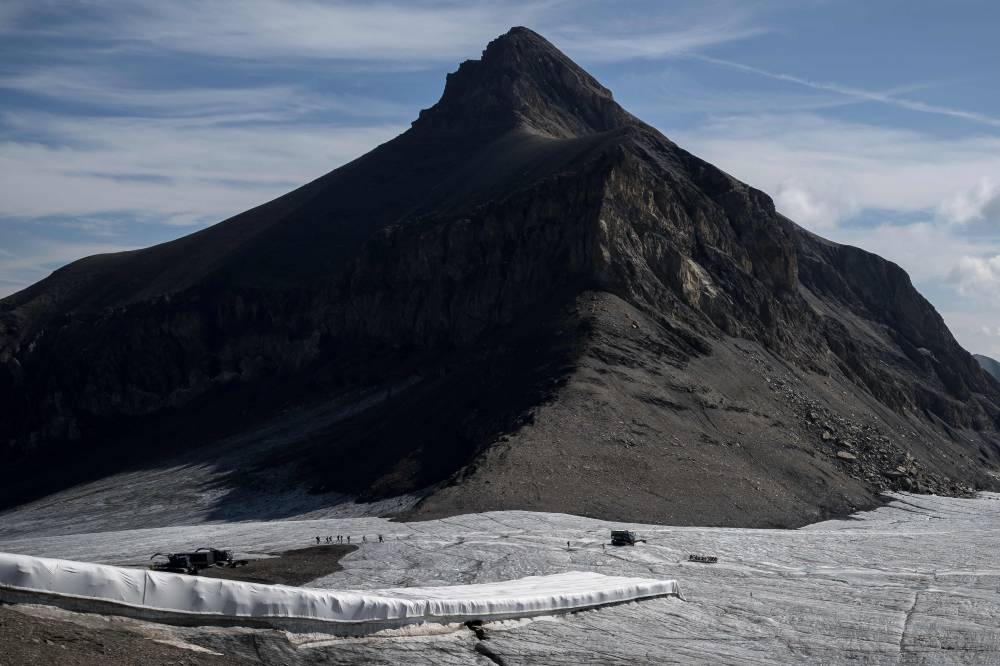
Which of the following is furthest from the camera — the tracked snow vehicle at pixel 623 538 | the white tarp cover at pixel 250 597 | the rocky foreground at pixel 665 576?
the tracked snow vehicle at pixel 623 538

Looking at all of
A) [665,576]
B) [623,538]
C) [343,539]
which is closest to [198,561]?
[343,539]

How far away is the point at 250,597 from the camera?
17.9 m

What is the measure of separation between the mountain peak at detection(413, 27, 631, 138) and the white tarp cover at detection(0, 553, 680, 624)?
4927 inches

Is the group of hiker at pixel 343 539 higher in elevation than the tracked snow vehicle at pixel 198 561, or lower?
lower

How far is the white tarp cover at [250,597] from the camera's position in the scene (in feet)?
54.4

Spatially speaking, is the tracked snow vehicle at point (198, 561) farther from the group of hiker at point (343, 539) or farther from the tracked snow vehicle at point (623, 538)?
the tracked snow vehicle at point (623, 538)

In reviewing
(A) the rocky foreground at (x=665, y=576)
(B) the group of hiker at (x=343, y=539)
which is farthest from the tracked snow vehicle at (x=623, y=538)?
(B) the group of hiker at (x=343, y=539)

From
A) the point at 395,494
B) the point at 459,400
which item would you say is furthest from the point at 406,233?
the point at 395,494

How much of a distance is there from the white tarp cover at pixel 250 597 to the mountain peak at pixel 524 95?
411 feet

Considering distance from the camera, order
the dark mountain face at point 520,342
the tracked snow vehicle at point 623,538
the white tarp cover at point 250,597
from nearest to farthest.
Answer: the white tarp cover at point 250,597
the tracked snow vehicle at point 623,538
the dark mountain face at point 520,342

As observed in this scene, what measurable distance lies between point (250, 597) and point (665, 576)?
20.9 meters

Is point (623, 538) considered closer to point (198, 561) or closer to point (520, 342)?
point (198, 561)

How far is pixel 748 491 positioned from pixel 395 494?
19331mm

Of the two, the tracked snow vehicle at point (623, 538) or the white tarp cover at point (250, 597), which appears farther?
the tracked snow vehicle at point (623, 538)
